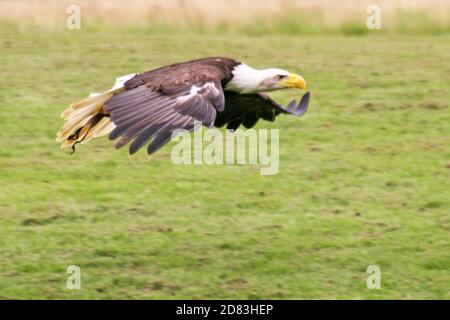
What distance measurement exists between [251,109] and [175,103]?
206 cm

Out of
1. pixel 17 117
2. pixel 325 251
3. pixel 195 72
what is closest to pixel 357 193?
pixel 325 251

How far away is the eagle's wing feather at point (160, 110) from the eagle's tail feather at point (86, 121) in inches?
34.2

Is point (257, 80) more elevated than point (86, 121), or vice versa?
point (257, 80)

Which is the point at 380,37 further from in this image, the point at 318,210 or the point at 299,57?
the point at 318,210

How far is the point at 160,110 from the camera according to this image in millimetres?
9047

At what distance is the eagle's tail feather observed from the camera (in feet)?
34.0

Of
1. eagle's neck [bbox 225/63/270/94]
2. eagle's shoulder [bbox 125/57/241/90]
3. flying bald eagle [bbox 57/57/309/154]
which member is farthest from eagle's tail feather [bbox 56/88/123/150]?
eagle's neck [bbox 225/63/270/94]

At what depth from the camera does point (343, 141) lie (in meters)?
13.0

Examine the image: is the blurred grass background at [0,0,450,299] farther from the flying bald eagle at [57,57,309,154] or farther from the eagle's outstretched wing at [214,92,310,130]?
the flying bald eagle at [57,57,309,154]

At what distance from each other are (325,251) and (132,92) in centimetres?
210

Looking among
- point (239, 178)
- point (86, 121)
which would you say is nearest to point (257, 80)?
point (86, 121)

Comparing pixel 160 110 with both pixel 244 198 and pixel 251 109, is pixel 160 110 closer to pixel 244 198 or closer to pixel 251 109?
pixel 251 109

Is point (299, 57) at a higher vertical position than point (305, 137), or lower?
higher

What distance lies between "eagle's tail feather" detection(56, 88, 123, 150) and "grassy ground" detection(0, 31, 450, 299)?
77cm
